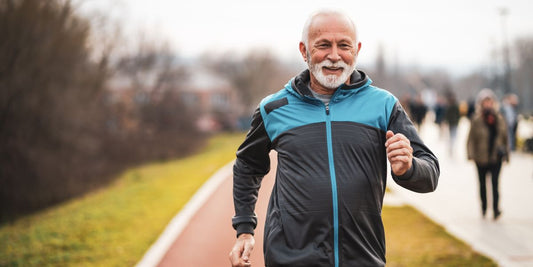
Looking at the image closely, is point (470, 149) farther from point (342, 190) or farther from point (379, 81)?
point (379, 81)

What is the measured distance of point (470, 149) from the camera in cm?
881

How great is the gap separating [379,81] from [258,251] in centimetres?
8784

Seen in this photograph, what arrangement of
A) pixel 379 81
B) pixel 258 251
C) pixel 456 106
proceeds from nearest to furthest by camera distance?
pixel 258 251 → pixel 456 106 → pixel 379 81

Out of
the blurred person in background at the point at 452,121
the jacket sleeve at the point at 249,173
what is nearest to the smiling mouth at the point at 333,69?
the jacket sleeve at the point at 249,173

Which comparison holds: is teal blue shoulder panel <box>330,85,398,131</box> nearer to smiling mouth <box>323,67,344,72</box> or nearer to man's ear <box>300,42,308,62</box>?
smiling mouth <box>323,67,344,72</box>

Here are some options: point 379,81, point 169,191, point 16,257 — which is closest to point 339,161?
point 16,257

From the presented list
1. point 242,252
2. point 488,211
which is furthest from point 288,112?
point 488,211

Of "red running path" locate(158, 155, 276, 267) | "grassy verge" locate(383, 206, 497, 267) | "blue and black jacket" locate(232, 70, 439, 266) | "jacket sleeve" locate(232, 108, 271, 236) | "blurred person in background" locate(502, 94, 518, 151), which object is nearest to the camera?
"blue and black jacket" locate(232, 70, 439, 266)

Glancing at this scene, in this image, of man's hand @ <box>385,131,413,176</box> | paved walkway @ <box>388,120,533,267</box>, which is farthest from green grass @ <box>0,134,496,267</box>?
man's hand @ <box>385,131,413,176</box>

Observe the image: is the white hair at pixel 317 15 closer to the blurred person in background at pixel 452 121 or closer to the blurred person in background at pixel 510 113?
the blurred person in background at pixel 510 113

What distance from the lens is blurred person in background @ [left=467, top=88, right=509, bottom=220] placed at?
8.58 meters

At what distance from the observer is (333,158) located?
8.14 feet

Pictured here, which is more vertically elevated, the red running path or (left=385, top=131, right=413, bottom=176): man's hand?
(left=385, top=131, right=413, bottom=176): man's hand

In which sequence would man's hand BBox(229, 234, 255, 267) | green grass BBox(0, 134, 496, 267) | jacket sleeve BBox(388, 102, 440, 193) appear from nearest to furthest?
jacket sleeve BBox(388, 102, 440, 193) < man's hand BBox(229, 234, 255, 267) < green grass BBox(0, 134, 496, 267)
